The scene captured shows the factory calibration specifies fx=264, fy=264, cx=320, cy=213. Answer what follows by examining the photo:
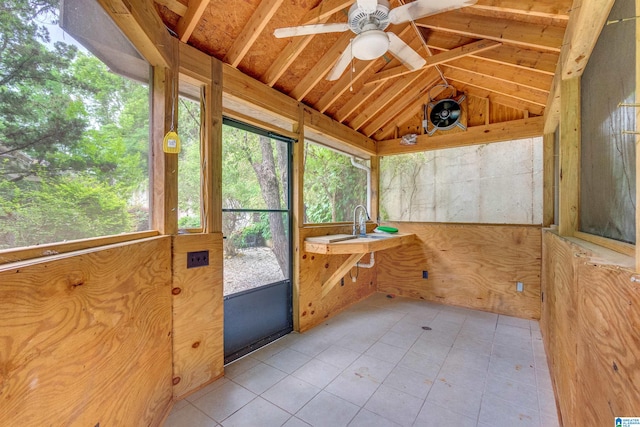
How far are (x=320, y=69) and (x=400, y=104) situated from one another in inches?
66.9

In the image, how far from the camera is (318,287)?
316cm

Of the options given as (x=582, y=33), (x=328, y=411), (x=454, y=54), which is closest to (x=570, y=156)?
(x=582, y=33)

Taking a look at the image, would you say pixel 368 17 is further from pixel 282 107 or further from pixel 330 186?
pixel 330 186

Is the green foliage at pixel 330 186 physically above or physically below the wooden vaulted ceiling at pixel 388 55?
below

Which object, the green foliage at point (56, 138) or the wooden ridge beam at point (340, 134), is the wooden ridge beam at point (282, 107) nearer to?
the wooden ridge beam at point (340, 134)

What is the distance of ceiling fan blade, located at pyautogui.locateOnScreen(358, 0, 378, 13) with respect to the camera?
1376 millimetres

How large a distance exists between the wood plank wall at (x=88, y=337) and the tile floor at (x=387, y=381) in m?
0.50

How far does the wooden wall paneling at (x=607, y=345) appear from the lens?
729 mm

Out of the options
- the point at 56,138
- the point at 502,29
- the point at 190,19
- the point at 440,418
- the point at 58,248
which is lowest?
the point at 440,418

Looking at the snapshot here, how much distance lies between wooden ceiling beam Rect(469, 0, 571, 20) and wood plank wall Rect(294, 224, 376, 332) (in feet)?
8.03

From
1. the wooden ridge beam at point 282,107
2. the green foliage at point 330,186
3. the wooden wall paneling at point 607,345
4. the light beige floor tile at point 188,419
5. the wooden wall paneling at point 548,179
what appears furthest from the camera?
the green foliage at point 330,186

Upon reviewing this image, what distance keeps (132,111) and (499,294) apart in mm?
4288

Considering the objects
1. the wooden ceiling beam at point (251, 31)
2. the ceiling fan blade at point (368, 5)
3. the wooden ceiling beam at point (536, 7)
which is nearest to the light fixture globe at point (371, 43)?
the ceiling fan blade at point (368, 5)

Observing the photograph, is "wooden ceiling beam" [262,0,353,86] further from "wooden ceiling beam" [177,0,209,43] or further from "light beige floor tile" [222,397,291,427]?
"light beige floor tile" [222,397,291,427]
